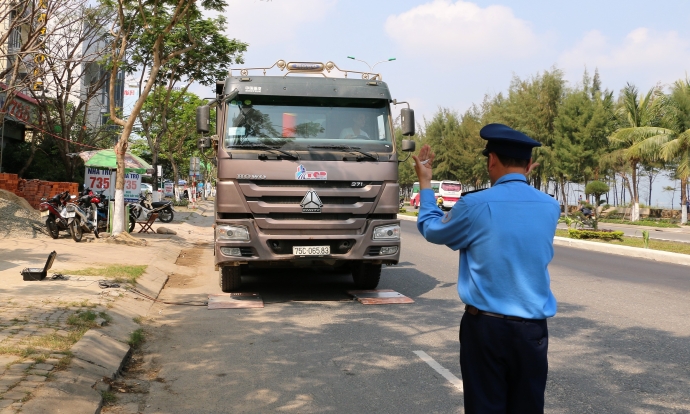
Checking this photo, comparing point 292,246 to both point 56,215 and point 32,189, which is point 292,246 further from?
point 32,189

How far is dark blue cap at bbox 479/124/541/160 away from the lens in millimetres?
3092

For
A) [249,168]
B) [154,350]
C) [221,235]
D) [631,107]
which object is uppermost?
[631,107]

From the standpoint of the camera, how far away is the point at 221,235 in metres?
8.89

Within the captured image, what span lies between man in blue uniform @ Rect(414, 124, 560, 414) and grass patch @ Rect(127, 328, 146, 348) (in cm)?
451

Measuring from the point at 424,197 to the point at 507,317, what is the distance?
2.36ft

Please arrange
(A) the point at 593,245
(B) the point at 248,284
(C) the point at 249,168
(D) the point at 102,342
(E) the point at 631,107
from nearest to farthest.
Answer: (D) the point at 102,342 < (C) the point at 249,168 < (B) the point at 248,284 < (A) the point at 593,245 < (E) the point at 631,107

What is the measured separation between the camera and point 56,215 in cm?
1609

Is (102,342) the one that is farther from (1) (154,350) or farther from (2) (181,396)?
(2) (181,396)

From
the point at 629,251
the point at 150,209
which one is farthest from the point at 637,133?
the point at 150,209

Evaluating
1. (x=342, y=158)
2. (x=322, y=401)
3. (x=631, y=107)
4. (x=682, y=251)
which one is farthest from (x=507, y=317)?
(x=631, y=107)

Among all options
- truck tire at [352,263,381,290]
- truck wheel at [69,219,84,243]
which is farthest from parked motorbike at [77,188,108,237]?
truck tire at [352,263,381,290]

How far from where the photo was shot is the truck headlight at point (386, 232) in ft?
30.0

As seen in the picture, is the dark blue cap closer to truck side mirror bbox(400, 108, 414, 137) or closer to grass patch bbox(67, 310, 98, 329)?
grass patch bbox(67, 310, 98, 329)

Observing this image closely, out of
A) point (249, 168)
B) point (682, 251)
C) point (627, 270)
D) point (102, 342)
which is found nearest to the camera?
point (102, 342)
